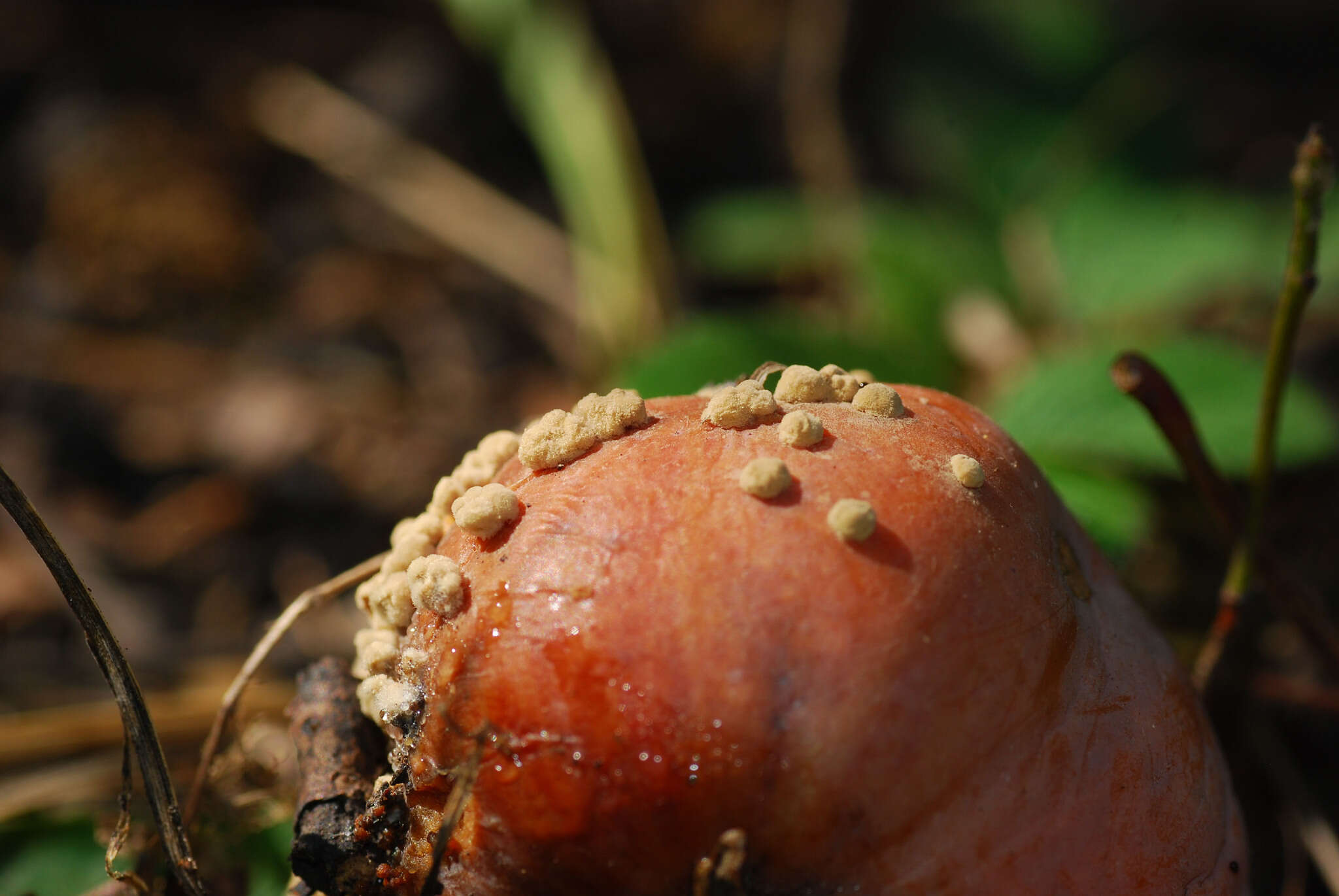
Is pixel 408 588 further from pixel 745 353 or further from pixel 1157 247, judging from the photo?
pixel 1157 247

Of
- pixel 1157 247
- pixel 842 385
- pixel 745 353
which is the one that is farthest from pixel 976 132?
pixel 842 385

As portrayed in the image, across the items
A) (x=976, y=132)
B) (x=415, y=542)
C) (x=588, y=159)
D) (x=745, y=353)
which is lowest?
(x=415, y=542)

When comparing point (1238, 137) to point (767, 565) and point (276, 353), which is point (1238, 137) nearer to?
point (276, 353)

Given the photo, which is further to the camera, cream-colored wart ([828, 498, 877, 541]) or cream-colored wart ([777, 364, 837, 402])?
cream-colored wart ([777, 364, 837, 402])

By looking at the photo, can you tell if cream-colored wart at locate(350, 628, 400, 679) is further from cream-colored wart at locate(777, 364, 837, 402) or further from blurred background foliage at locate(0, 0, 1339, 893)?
blurred background foliage at locate(0, 0, 1339, 893)

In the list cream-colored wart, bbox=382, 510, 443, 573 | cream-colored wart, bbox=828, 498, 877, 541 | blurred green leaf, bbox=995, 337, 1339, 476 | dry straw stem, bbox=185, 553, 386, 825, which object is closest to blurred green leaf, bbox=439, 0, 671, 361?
blurred green leaf, bbox=995, 337, 1339, 476

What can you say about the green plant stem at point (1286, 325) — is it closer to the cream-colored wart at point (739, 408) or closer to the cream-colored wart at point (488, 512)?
the cream-colored wart at point (739, 408)
